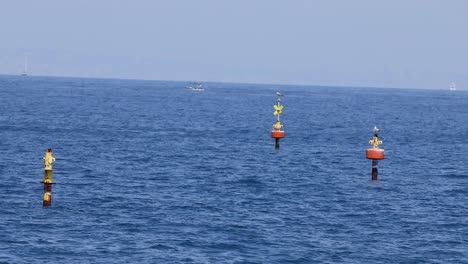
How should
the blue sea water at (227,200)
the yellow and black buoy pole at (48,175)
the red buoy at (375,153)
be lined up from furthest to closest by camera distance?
the red buoy at (375,153)
the yellow and black buoy pole at (48,175)
the blue sea water at (227,200)

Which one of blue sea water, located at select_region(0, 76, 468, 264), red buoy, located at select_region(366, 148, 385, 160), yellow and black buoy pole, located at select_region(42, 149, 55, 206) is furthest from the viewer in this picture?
red buoy, located at select_region(366, 148, 385, 160)

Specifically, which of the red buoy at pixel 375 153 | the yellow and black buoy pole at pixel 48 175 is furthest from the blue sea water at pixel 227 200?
the red buoy at pixel 375 153

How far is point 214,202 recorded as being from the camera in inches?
2227

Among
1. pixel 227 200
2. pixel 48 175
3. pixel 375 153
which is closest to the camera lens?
pixel 48 175

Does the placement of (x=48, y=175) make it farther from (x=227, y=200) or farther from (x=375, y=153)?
(x=375, y=153)

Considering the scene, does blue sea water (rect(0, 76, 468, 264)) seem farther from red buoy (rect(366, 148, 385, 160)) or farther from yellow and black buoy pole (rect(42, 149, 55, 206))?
red buoy (rect(366, 148, 385, 160))

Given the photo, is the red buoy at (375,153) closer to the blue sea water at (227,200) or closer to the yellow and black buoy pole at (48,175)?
the blue sea water at (227,200)

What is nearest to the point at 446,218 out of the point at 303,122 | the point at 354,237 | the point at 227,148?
the point at 354,237

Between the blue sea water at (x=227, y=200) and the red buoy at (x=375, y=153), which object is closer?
the blue sea water at (x=227, y=200)

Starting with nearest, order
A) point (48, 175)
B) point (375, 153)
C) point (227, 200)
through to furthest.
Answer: point (48, 175) → point (227, 200) → point (375, 153)

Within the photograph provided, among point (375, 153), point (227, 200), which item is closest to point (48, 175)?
point (227, 200)

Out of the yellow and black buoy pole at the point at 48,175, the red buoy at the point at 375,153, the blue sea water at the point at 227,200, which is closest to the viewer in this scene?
the blue sea water at the point at 227,200

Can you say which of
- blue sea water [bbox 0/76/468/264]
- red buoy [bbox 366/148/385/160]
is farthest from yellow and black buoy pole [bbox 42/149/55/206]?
red buoy [bbox 366/148/385/160]

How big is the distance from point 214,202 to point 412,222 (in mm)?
11676
